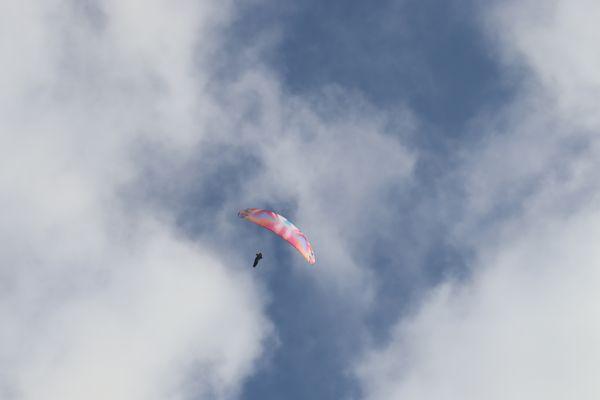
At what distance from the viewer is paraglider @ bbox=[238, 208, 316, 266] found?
276 ft

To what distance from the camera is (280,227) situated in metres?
85.8

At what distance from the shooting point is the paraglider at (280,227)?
84.1 meters

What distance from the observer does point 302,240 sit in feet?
284

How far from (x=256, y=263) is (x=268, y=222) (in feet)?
20.3

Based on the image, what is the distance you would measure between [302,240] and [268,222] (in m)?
5.16

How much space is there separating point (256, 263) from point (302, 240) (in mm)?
6932

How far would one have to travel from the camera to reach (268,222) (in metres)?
85.5

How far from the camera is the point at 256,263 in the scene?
87.7m
